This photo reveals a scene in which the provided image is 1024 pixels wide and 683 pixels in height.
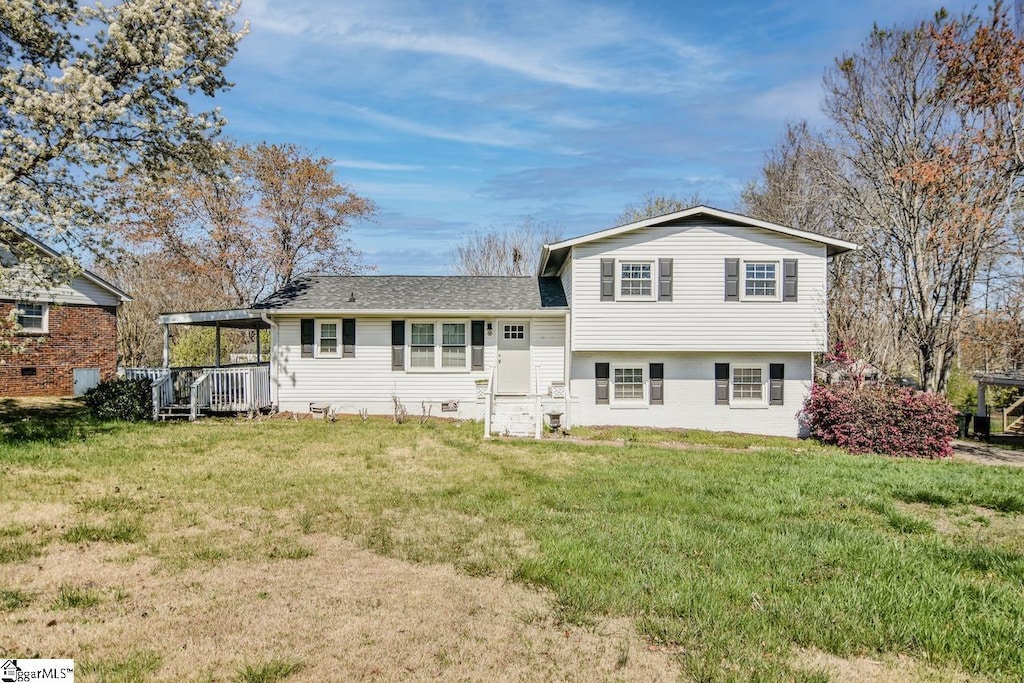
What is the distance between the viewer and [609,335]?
17453mm

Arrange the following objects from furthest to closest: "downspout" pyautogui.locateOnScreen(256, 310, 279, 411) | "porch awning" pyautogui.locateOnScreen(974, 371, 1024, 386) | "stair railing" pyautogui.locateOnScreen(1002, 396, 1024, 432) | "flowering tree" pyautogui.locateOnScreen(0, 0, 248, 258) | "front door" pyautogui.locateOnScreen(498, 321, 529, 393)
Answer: "stair railing" pyautogui.locateOnScreen(1002, 396, 1024, 432) < "front door" pyautogui.locateOnScreen(498, 321, 529, 393) < "downspout" pyautogui.locateOnScreen(256, 310, 279, 411) < "porch awning" pyautogui.locateOnScreen(974, 371, 1024, 386) < "flowering tree" pyautogui.locateOnScreen(0, 0, 248, 258)

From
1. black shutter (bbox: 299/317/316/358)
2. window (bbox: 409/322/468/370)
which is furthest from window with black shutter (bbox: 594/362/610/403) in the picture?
black shutter (bbox: 299/317/316/358)

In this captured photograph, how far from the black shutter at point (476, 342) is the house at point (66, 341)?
12.6m

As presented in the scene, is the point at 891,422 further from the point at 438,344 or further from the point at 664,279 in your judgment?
the point at 438,344

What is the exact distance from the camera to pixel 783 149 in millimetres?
30641

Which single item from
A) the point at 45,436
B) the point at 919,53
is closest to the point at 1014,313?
the point at 919,53

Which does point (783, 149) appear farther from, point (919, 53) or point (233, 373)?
point (233, 373)

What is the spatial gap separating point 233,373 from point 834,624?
53.5 feet

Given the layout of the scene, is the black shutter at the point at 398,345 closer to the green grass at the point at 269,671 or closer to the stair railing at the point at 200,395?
the stair railing at the point at 200,395

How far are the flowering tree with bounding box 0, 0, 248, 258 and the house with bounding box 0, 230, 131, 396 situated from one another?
301 inches

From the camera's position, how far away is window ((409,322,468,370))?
18578 millimetres

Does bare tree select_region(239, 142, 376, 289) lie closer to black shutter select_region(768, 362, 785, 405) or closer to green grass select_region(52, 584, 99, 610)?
black shutter select_region(768, 362, 785, 405)

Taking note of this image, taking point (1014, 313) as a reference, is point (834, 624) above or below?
below

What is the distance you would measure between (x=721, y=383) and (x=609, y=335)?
3.65 metres
